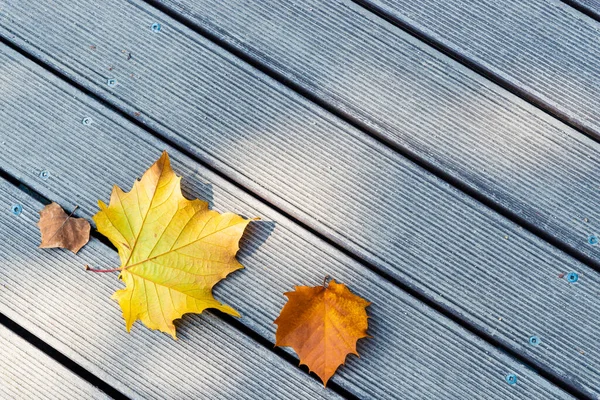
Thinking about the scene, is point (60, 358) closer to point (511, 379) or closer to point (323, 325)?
point (323, 325)

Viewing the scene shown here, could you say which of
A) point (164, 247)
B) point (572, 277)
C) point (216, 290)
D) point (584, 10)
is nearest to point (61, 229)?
point (164, 247)

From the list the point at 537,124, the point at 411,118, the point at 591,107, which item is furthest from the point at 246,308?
the point at 591,107

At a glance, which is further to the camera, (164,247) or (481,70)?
(481,70)

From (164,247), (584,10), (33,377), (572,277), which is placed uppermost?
(584,10)

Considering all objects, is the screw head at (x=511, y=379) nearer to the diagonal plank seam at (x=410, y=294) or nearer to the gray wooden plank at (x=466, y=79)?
the diagonal plank seam at (x=410, y=294)

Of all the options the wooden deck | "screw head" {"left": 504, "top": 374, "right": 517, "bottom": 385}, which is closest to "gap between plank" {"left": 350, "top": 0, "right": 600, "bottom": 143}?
the wooden deck

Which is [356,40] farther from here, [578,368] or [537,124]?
[578,368]

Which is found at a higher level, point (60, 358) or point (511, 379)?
point (511, 379)
